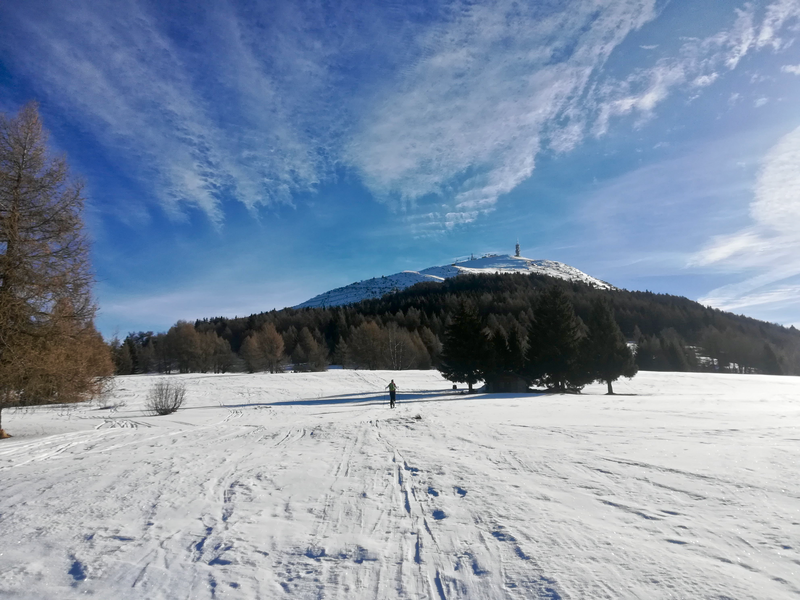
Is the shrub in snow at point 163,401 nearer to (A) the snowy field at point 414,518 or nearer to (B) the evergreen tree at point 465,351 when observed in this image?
(A) the snowy field at point 414,518

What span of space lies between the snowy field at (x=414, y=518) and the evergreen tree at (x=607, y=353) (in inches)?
976

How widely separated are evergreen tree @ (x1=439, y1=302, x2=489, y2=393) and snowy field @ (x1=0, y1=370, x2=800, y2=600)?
77.5 feet

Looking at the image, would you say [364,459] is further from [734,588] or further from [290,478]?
[734,588]

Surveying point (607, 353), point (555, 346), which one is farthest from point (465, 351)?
point (607, 353)

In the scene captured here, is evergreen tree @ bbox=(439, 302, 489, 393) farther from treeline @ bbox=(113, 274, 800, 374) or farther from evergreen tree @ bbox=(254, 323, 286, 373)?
evergreen tree @ bbox=(254, 323, 286, 373)

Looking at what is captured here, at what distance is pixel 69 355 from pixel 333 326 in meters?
87.1

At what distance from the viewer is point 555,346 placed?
34.3 m

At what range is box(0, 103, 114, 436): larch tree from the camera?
1316 cm

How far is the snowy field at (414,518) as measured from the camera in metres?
4.00

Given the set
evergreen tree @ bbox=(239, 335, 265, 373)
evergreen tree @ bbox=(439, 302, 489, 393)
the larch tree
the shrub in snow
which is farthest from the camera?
evergreen tree @ bbox=(239, 335, 265, 373)

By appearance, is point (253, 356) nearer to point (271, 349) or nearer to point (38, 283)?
point (271, 349)

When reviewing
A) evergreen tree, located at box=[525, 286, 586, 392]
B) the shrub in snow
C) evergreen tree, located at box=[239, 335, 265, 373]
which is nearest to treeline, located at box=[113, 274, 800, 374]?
evergreen tree, located at box=[239, 335, 265, 373]

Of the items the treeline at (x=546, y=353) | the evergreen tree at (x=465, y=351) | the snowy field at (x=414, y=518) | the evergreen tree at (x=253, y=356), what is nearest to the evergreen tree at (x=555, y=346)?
the treeline at (x=546, y=353)

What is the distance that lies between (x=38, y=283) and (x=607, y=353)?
122 feet
